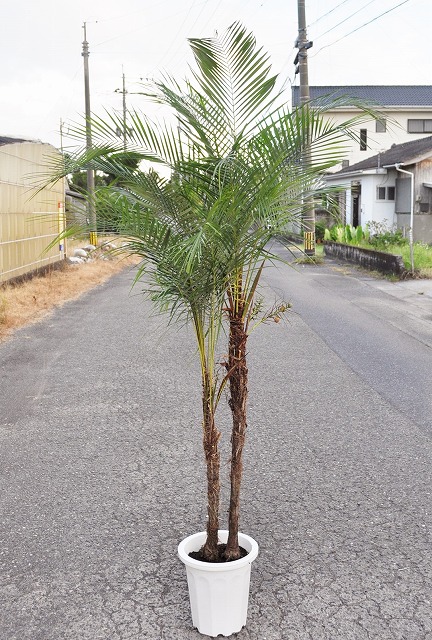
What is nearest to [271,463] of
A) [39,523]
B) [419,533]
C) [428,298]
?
[419,533]

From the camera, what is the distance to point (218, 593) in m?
3.45

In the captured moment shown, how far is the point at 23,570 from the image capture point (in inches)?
165

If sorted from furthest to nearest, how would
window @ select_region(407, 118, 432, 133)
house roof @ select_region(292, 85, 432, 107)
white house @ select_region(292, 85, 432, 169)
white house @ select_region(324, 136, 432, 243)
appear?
house roof @ select_region(292, 85, 432, 107), window @ select_region(407, 118, 432, 133), white house @ select_region(292, 85, 432, 169), white house @ select_region(324, 136, 432, 243)

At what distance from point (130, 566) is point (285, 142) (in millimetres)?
2433

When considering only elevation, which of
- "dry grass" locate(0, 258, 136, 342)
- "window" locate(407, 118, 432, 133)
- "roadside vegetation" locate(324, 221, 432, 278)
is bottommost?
"dry grass" locate(0, 258, 136, 342)

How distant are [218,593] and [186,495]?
182cm

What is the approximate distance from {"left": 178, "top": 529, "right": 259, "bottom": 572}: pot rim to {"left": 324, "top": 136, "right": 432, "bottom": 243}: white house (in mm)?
24555

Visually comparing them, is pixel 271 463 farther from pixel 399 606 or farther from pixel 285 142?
pixel 285 142

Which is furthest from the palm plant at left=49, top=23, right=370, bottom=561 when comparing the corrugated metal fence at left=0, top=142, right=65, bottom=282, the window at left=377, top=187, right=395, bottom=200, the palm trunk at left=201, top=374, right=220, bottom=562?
the window at left=377, top=187, right=395, bottom=200

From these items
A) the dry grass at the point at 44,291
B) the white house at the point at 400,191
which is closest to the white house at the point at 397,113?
the white house at the point at 400,191

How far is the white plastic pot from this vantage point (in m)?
3.41

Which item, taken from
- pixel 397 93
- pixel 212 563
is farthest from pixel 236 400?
pixel 397 93

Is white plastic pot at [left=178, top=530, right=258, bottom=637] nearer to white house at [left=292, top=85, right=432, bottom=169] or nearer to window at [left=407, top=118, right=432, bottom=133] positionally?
white house at [left=292, top=85, right=432, bottom=169]

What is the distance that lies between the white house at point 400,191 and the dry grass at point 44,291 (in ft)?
33.6
